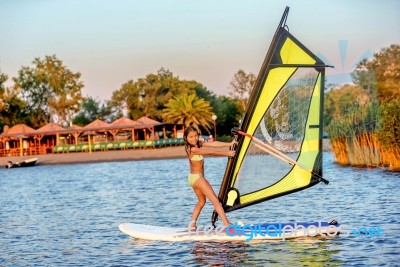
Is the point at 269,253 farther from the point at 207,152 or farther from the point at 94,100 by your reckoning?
the point at 94,100

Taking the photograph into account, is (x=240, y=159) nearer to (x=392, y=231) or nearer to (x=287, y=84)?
(x=287, y=84)

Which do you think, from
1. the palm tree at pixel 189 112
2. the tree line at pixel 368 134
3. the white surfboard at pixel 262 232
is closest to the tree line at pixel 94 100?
the palm tree at pixel 189 112

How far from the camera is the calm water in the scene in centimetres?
1010

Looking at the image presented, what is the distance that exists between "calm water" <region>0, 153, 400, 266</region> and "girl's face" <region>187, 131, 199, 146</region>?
1586 millimetres

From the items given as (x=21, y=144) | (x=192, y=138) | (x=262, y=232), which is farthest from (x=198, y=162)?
(x=21, y=144)

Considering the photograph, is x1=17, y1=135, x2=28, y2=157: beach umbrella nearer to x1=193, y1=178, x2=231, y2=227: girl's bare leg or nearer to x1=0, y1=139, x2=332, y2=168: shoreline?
x1=0, y1=139, x2=332, y2=168: shoreline

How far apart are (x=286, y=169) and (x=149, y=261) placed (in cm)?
228

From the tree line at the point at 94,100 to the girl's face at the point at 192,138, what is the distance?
56.2 meters

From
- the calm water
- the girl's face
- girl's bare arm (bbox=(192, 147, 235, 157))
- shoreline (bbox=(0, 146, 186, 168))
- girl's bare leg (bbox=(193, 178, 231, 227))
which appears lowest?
shoreline (bbox=(0, 146, 186, 168))

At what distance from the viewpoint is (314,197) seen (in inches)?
752

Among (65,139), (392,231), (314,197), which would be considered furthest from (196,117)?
(392,231)

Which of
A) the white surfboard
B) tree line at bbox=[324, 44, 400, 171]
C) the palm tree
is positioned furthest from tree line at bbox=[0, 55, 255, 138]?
the white surfboard

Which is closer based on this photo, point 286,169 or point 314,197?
point 286,169

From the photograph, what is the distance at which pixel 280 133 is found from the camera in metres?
10.2
